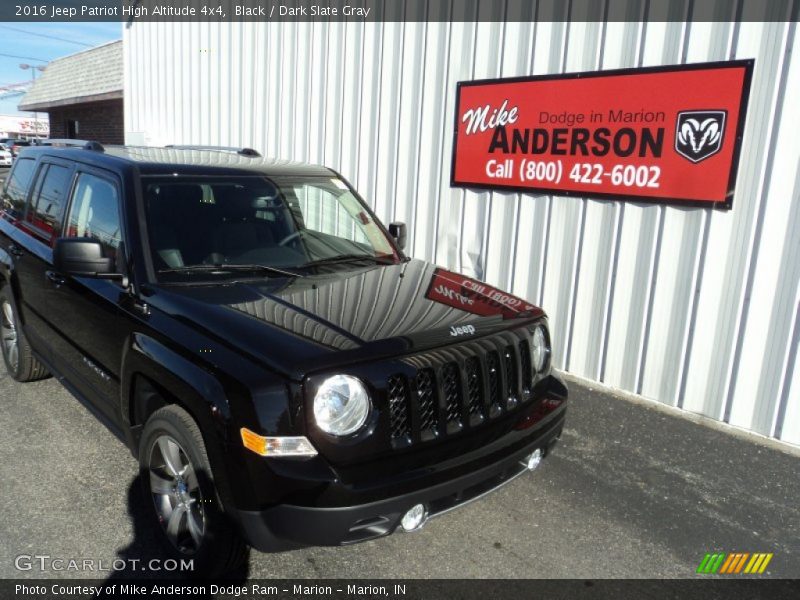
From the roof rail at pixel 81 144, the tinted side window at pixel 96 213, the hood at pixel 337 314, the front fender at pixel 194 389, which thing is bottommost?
the front fender at pixel 194 389

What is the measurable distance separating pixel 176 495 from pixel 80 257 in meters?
1.22

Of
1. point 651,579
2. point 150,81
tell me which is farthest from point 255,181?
point 150,81

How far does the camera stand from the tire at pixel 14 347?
Result: 4891 millimetres

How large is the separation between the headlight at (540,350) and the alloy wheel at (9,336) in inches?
157

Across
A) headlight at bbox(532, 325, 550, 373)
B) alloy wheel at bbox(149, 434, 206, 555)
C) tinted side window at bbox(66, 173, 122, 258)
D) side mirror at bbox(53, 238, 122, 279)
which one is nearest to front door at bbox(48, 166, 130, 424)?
tinted side window at bbox(66, 173, 122, 258)

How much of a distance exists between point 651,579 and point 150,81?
458 inches

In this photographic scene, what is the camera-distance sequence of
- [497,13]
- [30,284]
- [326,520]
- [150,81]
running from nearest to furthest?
[326,520], [30,284], [497,13], [150,81]

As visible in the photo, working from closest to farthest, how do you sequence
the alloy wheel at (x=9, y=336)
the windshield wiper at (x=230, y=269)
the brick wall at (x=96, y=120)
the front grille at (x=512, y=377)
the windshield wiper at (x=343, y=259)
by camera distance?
the front grille at (x=512, y=377), the windshield wiper at (x=230, y=269), the windshield wiper at (x=343, y=259), the alloy wheel at (x=9, y=336), the brick wall at (x=96, y=120)

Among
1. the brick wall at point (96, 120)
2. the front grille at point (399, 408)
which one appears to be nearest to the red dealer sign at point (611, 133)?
the front grille at point (399, 408)

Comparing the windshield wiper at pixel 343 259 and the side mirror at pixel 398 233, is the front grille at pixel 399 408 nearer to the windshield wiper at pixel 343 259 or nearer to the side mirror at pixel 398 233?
the windshield wiper at pixel 343 259

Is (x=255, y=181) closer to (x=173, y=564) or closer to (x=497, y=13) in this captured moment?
(x=173, y=564)

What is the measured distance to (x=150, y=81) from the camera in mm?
11719

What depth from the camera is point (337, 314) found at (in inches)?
112

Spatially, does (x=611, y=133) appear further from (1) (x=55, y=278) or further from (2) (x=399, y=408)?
(1) (x=55, y=278)
